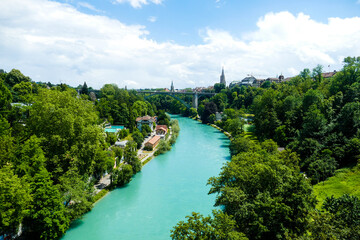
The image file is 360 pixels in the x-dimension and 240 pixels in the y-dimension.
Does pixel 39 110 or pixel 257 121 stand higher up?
pixel 39 110

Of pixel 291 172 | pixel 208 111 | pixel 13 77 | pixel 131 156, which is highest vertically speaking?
pixel 13 77

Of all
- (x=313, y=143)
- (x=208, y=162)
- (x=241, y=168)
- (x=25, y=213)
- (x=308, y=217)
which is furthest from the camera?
(x=208, y=162)

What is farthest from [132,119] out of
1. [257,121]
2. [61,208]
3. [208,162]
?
[61,208]

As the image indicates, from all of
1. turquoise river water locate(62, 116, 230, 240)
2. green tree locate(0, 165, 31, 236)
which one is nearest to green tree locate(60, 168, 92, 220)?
turquoise river water locate(62, 116, 230, 240)

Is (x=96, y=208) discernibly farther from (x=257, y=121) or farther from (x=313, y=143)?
(x=257, y=121)

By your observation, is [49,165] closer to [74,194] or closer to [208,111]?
[74,194]

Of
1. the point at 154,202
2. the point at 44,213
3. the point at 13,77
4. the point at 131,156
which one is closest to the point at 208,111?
the point at 131,156

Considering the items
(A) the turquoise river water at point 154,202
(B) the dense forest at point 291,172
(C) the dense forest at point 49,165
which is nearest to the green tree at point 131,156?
(C) the dense forest at point 49,165

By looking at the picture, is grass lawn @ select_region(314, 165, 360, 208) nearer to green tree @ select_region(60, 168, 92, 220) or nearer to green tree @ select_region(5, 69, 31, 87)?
green tree @ select_region(60, 168, 92, 220)
